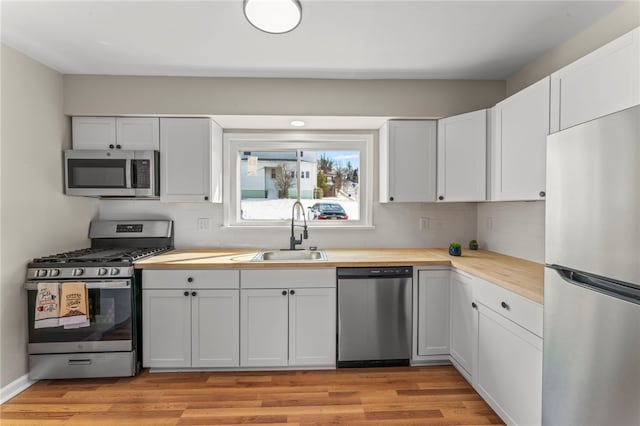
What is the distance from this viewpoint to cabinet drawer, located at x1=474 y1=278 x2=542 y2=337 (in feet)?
5.30

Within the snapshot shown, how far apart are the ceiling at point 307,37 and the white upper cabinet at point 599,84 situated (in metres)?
0.45

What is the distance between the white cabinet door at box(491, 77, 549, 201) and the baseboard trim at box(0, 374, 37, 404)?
372 centimetres

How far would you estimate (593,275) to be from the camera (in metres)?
1.16

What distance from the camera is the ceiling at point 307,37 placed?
6.01ft

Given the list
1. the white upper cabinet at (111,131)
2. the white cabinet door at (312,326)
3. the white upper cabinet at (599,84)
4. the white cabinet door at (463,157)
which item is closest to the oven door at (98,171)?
the white upper cabinet at (111,131)

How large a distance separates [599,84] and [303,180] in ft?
7.75

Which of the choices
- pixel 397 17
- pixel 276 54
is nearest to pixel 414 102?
pixel 397 17

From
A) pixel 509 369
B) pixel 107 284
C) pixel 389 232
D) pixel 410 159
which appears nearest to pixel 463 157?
pixel 410 159

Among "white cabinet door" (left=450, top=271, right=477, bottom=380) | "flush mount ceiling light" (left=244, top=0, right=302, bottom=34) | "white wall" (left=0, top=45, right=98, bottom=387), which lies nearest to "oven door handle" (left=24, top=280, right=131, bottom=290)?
"white wall" (left=0, top=45, right=98, bottom=387)

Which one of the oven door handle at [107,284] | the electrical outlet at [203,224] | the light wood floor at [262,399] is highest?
the electrical outlet at [203,224]

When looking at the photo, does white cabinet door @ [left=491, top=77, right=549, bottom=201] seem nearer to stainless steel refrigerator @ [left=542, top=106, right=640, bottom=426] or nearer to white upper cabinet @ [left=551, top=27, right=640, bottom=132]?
white upper cabinet @ [left=551, top=27, right=640, bottom=132]

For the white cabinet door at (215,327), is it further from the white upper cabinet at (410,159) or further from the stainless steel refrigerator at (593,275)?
Result: the stainless steel refrigerator at (593,275)

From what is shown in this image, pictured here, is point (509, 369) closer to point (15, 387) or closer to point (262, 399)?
point (262, 399)

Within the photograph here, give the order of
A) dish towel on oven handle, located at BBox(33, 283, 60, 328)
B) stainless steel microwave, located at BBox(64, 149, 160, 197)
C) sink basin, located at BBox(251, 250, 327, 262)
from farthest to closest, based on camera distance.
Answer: sink basin, located at BBox(251, 250, 327, 262)
stainless steel microwave, located at BBox(64, 149, 160, 197)
dish towel on oven handle, located at BBox(33, 283, 60, 328)
